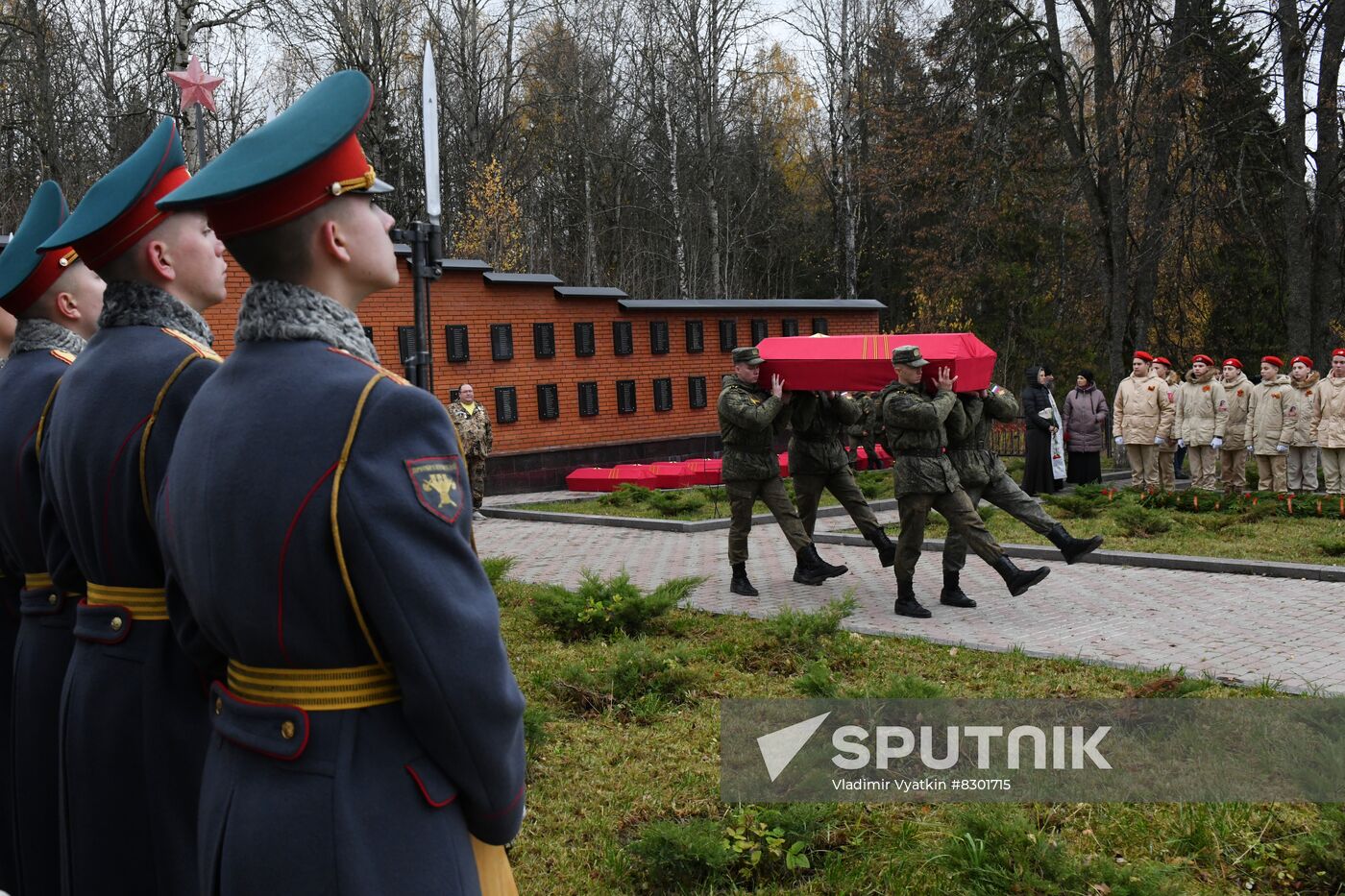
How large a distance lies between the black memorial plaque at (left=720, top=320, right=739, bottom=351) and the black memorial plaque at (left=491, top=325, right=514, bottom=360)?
521cm

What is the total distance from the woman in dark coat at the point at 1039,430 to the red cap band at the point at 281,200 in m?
17.0

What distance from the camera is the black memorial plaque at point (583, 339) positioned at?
22.9 meters

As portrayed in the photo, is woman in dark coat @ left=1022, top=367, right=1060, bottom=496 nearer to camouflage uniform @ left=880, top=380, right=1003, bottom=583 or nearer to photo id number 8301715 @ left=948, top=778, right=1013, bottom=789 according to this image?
camouflage uniform @ left=880, top=380, right=1003, bottom=583

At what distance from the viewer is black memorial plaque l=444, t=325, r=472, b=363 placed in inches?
827

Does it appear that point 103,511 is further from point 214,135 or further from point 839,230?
point 839,230

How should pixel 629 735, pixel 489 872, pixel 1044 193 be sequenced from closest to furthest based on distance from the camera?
pixel 489 872
pixel 629 735
pixel 1044 193

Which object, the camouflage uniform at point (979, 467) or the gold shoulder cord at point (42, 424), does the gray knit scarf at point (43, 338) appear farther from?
the camouflage uniform at point (979, 467)

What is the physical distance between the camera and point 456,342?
69.0 feet

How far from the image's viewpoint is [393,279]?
2301mm

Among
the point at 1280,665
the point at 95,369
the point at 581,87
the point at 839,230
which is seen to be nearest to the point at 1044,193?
the point at 839,230

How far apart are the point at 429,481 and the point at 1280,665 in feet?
22.0

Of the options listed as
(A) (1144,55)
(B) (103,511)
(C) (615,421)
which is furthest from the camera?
(C) (615,421)

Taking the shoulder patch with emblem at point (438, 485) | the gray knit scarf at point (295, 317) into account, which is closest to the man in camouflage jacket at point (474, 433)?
the gray knit scarf at point (295, 317)

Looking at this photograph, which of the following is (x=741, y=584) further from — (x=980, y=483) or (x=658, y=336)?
(x=658, y=336)
